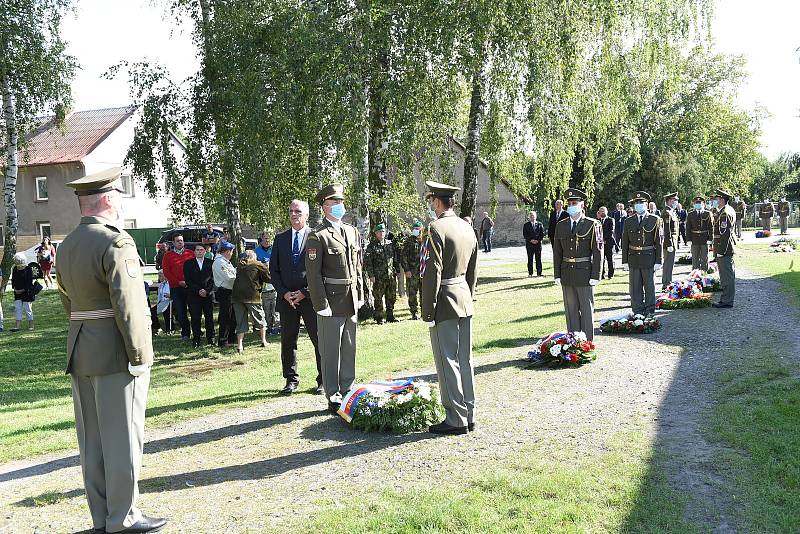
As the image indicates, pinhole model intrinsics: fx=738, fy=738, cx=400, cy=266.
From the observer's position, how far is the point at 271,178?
47.6 feet

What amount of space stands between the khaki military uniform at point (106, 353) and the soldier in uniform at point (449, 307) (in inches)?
110

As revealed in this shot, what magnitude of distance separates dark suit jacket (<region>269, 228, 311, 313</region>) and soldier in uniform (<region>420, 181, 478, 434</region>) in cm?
211

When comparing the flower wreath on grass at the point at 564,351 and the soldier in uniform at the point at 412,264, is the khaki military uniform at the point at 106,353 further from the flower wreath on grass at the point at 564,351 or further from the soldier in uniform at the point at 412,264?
the soldier in uniform at the point at 412,264

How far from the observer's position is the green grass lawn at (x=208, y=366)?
8.65 m

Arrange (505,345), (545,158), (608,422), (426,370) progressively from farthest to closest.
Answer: (545,158), (505,345), (426,370), (608,422)

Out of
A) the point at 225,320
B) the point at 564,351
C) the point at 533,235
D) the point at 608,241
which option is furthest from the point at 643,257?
the point at 533,235

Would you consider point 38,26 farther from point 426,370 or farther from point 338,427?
point 338,427

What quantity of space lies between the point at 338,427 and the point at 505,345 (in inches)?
191

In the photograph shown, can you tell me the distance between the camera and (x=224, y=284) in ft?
45.2

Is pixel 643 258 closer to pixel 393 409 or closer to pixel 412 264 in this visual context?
pixel 412 264

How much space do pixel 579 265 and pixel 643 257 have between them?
10.2 feet

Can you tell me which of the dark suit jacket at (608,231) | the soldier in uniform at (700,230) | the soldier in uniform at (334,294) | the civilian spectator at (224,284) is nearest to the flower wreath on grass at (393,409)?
the soldier in uniform at (334,294)

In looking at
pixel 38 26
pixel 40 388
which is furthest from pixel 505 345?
pixel 38 26

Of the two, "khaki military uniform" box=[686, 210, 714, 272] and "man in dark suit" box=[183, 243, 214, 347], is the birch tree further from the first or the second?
"khaki military uniform" box=[686, 210, 714, 272]
